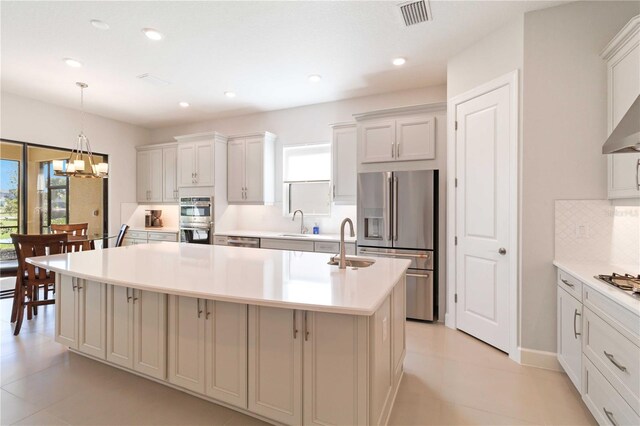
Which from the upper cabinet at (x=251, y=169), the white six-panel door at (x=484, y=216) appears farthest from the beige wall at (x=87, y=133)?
the white six-panel door at (x=484, y=216)

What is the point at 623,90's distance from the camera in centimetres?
206

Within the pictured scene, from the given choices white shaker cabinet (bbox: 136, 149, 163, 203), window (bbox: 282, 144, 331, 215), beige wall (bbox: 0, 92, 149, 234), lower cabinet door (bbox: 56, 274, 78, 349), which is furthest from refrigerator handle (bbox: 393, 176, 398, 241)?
beige wall (bbox: 0, 92, 149, 234)

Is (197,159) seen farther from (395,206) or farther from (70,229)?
(395,206)

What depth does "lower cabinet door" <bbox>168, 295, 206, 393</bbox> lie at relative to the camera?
1893 millimetres

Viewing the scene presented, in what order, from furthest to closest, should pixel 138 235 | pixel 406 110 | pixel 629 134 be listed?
pixel 138 235
pixel 406 110
pixel 629 134

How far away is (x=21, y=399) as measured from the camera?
2037 millimetres

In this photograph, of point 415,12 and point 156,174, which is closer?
point 415,12

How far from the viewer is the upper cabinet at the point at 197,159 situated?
4938 millimetres

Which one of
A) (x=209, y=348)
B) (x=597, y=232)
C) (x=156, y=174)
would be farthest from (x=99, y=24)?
(x=597, y=232)

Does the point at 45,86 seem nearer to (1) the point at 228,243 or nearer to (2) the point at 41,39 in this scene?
(2) the point at 41,39

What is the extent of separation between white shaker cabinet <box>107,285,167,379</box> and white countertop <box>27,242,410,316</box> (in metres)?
0.21

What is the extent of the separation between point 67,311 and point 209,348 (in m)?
1.58

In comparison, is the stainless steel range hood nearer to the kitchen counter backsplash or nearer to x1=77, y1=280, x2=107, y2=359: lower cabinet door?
the kitchen counter backsplash

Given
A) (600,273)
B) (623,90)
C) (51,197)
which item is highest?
(623,90)
